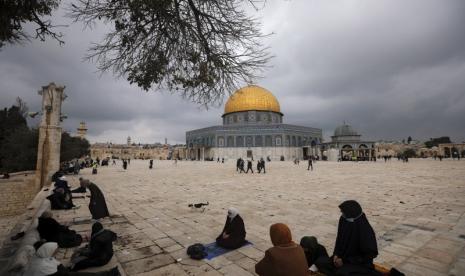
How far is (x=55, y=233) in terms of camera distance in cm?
427

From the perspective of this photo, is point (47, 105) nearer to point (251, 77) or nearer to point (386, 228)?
point (251, 77)

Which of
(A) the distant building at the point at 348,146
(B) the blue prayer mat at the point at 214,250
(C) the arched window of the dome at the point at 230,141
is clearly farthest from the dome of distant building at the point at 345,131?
(B) the blue prayer mat at the point at 214,250

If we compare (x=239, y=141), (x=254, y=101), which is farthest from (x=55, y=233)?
(x=254, y=101)

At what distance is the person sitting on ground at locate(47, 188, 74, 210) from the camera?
23.2ft

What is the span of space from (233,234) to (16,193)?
50.0 ft

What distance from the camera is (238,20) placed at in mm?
4961

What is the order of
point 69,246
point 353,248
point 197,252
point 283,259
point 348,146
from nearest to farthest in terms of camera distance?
1. point 283,259
2. point 353,248
3. point 197,252
4. point 69,246
5. point 348,146

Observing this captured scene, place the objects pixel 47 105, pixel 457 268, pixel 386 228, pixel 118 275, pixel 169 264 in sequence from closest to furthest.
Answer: pixel 118 275
pixel 457 268
pixel 169 264
pixel 386 228
pixel 47 105

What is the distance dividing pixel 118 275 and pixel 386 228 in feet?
15.6

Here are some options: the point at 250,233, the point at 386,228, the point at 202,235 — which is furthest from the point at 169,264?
the point at 386,228

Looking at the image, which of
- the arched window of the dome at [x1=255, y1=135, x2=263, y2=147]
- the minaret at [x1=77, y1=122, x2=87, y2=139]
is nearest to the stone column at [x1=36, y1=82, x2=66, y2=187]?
the arched window of the dome at [x1=255, y1=135, x2=263, y2=147]

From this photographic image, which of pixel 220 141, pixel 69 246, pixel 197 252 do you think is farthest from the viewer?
pixel 220 141

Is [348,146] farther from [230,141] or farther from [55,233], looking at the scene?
[55,233]

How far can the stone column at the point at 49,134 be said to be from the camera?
14273 millimetres
